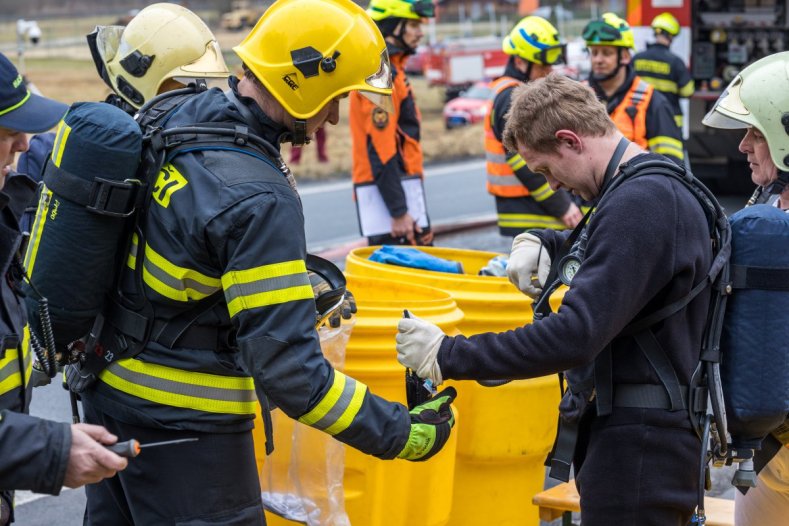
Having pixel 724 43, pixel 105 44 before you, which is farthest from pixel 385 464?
pixel 724 43

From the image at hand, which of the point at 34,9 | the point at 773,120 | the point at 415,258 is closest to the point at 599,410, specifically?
the point at 773,120

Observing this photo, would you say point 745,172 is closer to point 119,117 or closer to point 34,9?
point 119,117

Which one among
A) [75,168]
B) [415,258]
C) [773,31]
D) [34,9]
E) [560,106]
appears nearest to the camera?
[75,168]

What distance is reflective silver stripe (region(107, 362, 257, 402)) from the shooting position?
2756 millimetres

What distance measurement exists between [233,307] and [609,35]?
16.2 feet

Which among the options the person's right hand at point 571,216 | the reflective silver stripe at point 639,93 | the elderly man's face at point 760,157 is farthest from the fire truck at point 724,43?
the elderly man's face at point 760,157

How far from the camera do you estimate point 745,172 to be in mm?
12758

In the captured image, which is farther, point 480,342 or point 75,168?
point 480,342

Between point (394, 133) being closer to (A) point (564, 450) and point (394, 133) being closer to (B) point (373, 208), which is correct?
(B) point (373, 208)

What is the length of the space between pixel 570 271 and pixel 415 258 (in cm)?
159

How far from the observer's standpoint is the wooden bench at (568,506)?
13.2 feet

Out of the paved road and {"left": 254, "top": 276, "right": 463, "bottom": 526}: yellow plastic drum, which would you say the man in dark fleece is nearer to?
{"left": 254, "top": 276, "right": 463, "bottom": 526}: yellow plastic drum

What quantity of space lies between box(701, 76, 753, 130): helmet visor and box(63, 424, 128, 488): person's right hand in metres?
2.03

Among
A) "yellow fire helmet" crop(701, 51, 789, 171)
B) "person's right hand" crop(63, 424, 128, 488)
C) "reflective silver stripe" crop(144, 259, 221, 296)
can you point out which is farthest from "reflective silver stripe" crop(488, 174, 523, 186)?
"person's right hand" crop(63, 424, 128, 488)
